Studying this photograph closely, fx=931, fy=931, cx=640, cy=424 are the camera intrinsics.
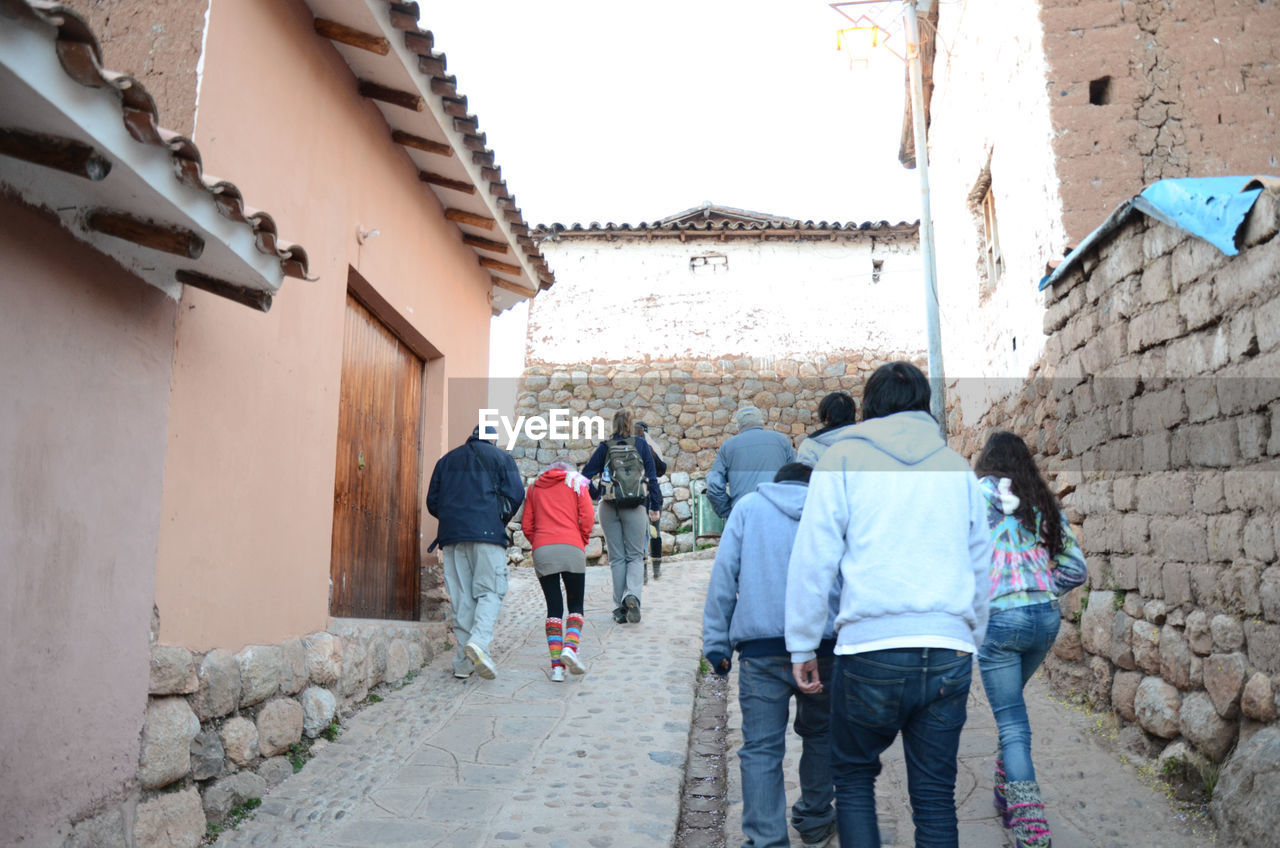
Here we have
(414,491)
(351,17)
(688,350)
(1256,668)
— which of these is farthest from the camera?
(688,350)

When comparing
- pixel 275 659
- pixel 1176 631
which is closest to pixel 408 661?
pixel 275 659

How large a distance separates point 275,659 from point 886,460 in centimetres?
Result: 309

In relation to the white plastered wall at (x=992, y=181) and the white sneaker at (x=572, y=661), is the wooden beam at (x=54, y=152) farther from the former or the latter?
the white plastered wall at (x=992, y=181)

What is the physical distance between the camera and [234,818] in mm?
3891

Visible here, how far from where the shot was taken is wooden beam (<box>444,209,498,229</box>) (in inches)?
311

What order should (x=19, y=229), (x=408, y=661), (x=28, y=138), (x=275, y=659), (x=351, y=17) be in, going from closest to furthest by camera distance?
(x=28, y=138), (x=19, y=229), (x=275, y=659), (x=351, y=17), (x=408, y=661)

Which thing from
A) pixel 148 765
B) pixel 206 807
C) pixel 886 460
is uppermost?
pixel 886 460

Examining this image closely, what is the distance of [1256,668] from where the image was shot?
3.77 meters

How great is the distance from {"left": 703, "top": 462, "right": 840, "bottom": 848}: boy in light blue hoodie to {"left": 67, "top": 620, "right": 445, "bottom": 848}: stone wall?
82.5 inches

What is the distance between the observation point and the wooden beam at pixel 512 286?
9539 millimetres

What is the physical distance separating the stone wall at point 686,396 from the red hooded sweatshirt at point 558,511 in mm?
A: 8247

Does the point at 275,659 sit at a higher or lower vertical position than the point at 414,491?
lower

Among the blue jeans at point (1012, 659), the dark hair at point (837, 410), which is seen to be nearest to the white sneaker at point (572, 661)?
the dark hair at point (837, 410)

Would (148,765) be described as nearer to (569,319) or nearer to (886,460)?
(886,460)
